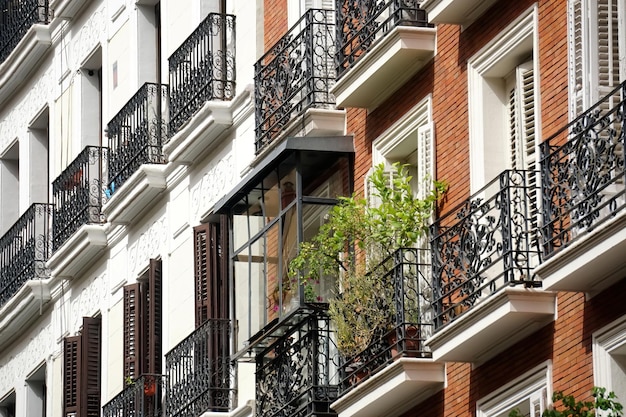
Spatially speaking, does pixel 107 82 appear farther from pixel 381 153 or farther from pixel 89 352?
pixel 381 153

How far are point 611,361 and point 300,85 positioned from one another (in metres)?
7.68

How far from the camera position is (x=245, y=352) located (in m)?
26.5

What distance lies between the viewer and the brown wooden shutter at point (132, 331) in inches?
1227

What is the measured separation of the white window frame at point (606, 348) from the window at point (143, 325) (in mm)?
11519

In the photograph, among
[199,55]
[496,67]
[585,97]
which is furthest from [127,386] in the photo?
[585,97]

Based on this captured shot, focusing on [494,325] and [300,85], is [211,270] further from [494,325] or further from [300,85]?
[494,325]

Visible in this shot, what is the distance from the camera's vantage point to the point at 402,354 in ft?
74.0

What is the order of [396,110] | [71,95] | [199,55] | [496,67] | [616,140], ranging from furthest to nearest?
1. [71,95]
2. [199,55]
3. [396,110]
4. [496,67]
5. [616,140]

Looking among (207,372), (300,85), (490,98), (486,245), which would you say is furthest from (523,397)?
(207,372)

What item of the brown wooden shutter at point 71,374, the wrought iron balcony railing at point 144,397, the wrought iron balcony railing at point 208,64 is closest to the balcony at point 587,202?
the wrought iron balcony railing at point 208,64

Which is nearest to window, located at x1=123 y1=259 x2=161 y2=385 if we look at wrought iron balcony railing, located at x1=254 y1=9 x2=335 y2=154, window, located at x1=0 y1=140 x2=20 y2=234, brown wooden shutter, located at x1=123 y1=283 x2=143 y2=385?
brown wooden shutter, located at x1=123 y1=283 x2=143 y2=385

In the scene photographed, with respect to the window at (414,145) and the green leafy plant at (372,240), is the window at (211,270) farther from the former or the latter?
the green leafy plant at (372,240)

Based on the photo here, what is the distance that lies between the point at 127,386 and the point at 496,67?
9.93m

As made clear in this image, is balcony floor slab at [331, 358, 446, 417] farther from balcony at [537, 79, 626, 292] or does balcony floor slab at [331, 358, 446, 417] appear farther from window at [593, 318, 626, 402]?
window at [593, 318, 626, 402]
